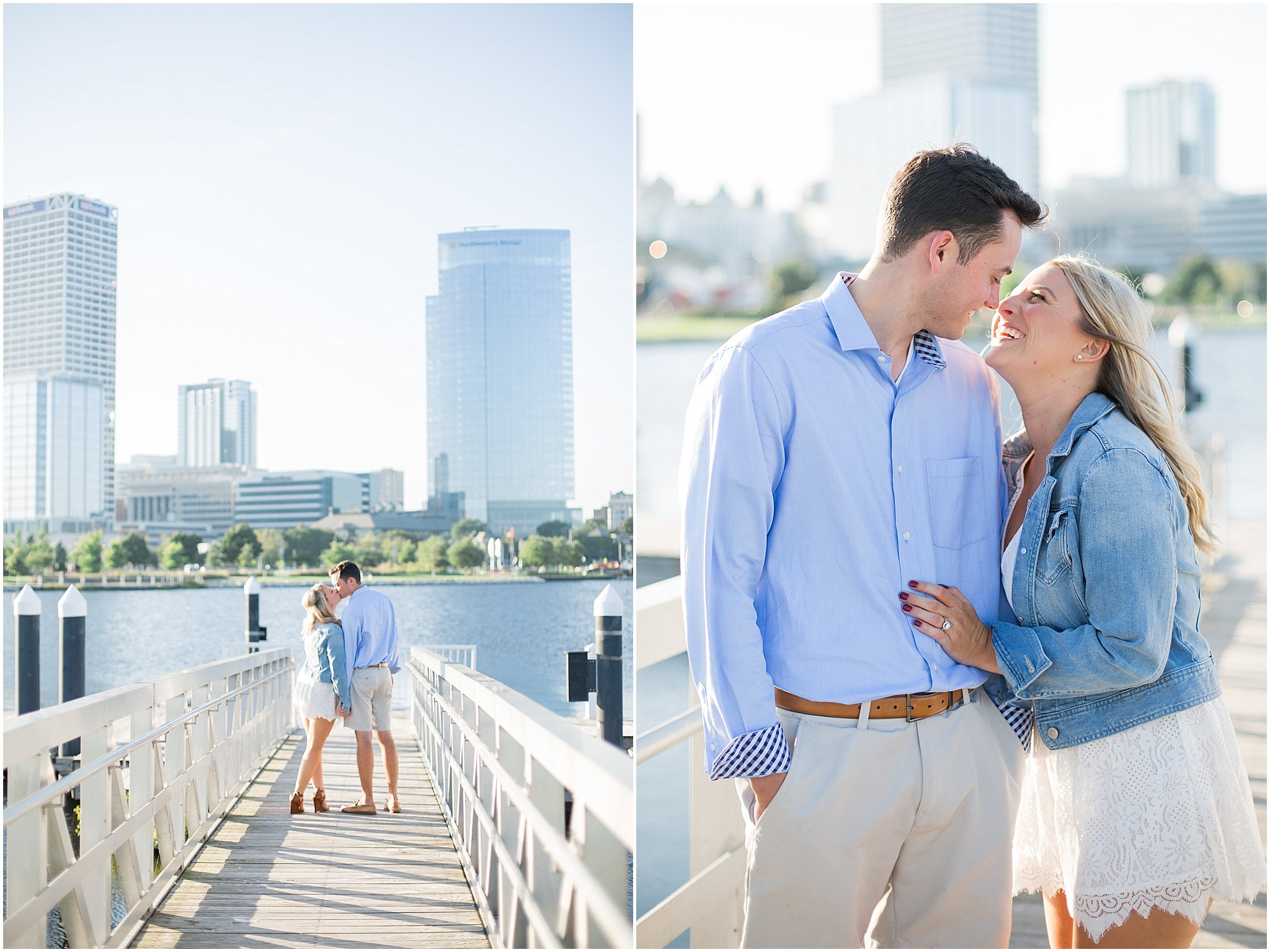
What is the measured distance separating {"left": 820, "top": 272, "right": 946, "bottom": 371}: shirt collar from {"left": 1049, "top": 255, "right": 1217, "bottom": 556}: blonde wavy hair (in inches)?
11.0

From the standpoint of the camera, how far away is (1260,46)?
2.94 meters

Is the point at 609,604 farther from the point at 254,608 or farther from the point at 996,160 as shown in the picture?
the point at 996,160

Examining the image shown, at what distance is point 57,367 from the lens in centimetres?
253

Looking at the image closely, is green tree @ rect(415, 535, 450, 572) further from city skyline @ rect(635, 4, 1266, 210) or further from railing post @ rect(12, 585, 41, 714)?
city skyline @ rect(635, 4, 1266, 210)

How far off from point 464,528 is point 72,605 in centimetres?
94

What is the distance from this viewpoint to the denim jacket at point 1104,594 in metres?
1.60

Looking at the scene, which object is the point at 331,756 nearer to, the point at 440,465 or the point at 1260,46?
the point at 440,465

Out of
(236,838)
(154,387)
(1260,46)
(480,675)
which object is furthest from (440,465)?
(1260,46)

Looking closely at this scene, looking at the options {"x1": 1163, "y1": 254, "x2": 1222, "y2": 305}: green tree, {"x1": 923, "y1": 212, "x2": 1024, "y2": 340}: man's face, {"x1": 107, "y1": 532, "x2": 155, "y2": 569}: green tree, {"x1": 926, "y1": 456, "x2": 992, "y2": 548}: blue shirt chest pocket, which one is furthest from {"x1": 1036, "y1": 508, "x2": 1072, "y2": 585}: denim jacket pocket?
{"x1": 1163, "y1": 254, "x2": 1222, "y2": 305}: green tree

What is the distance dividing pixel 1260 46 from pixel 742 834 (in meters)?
2.70

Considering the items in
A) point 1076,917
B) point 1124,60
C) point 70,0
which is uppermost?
point 1124,60

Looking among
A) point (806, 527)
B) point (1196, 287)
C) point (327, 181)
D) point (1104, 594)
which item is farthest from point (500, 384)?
point (1196, 287)

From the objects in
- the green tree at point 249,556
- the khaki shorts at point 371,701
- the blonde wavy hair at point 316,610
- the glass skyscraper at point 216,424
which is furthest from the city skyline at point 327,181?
the khaki shorts at point 371,701

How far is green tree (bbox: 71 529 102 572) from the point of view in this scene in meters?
2.45
